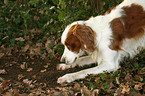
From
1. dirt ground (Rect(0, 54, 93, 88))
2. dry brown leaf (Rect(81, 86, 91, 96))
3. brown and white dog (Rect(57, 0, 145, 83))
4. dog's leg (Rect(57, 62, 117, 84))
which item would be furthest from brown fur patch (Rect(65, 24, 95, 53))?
dry brown leaf (Rect(81, 86, 91, 96))

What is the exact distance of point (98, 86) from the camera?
3.55 meters

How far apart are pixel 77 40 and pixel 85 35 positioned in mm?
217

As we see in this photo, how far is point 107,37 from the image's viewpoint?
13.0 ft

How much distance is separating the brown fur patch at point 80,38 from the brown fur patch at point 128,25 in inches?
16.0

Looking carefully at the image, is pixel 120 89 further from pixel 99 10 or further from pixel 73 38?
pixel 99 10

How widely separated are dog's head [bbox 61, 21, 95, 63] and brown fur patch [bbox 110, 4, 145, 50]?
16.9 inches

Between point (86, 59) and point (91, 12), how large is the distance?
1.67m

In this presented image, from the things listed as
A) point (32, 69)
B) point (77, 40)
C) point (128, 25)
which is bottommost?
point (32, 69)

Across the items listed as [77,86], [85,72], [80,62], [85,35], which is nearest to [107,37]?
[85,35]

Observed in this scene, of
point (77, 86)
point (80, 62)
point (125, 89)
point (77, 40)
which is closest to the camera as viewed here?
point (125, 89)

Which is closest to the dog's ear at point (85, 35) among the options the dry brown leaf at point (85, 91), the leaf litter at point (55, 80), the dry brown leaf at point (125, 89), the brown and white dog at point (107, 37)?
the brown and white dog at point (107, 37)

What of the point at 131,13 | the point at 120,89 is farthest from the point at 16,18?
the point at 120,89

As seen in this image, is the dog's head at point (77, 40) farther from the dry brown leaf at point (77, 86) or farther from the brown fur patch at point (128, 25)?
the dry brown leaf at point (77, 86)

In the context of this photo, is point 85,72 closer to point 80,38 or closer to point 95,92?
point 80,38
